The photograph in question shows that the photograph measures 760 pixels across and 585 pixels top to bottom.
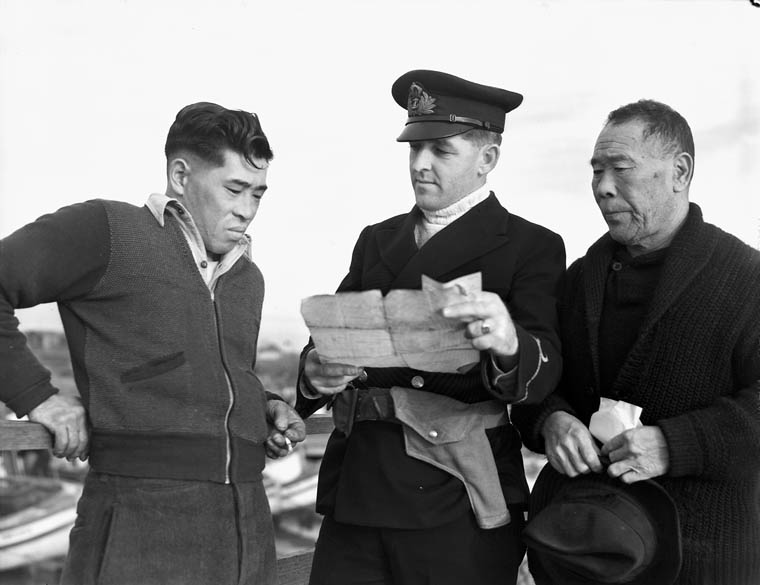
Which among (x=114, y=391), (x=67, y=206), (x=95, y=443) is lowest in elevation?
(x=95, y=443)

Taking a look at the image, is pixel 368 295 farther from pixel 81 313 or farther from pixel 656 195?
pixel 656 195

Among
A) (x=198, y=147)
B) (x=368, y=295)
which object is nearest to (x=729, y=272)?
(x=368, y=295)

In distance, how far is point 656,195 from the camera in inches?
96.7

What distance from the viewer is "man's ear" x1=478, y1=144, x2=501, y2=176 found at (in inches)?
105

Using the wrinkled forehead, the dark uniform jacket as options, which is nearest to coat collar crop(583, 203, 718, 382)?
the dark uniform jacket

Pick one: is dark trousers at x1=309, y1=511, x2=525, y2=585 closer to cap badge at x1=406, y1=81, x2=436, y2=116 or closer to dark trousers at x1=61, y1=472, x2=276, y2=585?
dark trousers at x1=61, y1=472, x2=276, y2=585

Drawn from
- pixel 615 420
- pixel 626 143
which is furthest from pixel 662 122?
pixel 615 420

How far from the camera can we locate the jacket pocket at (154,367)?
218cm

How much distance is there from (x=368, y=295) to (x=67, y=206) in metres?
0.87

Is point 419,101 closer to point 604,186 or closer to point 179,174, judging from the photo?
point 604,186

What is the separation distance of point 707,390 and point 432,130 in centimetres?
114

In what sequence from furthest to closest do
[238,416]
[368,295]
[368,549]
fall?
1. [368,549]
2. [238,416]
3. [368,295]

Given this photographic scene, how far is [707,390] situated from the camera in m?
2.32

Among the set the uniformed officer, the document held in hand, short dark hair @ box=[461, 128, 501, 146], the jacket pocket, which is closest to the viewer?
the document held in hand
